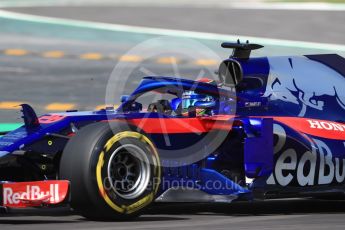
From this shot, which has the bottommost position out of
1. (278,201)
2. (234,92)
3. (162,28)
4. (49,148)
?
(278,201)

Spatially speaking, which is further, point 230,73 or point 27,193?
point 230,73

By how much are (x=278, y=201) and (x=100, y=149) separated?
294cm

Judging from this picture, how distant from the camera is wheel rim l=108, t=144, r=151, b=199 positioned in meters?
6.55

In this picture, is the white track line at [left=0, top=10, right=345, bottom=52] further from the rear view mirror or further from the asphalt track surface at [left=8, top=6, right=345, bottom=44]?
the rear view mirror

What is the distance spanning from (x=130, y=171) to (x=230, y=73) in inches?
65.4

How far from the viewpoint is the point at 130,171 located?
6.67 m

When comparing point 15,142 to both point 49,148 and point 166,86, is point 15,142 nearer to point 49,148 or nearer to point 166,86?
point 49,148

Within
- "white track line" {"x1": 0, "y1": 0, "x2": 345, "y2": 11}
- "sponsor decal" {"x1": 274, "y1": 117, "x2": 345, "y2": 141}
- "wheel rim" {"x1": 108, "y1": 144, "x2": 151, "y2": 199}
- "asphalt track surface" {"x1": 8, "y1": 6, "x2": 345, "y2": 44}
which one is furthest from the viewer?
"white track line" {"x1": 0, "y1": 0, "x2": 345, "y2": 11}

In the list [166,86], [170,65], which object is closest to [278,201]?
[166,86]

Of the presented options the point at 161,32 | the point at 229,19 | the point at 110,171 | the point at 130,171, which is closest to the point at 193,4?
the point at 229,19

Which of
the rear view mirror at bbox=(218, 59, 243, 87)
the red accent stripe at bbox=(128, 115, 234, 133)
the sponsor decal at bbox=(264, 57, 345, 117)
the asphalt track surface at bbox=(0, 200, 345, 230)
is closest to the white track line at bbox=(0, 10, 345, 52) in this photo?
the sponsor decal at bbox=(264, 57, 345, 117)

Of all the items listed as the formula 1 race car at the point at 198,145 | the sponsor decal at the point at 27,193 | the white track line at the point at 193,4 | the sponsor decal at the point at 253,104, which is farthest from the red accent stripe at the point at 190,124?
the white track line at the point at 193,4

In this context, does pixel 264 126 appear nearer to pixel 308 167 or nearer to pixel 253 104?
pixel 253 104

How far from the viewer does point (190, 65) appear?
16.0 metres
